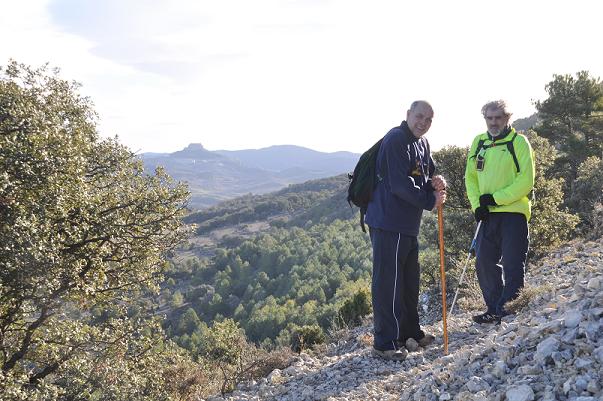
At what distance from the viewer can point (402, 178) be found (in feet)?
17.1

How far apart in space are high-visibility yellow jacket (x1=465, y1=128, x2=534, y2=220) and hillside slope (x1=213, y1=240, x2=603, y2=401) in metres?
1.09

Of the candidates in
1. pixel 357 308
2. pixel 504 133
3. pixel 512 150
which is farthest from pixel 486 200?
pixel 357 308

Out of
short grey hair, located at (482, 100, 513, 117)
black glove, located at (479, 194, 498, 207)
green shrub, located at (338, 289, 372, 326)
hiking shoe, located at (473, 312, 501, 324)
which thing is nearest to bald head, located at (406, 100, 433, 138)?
short grey hair, located at (482, 100, 513, 117)

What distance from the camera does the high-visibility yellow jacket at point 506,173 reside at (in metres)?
5.43

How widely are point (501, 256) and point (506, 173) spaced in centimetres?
116

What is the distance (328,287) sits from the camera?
2576 inches

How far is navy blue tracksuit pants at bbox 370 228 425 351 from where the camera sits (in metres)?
5.45

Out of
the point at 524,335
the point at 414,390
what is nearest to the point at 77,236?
the point at 414,390

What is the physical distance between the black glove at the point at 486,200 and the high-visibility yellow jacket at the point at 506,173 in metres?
0.06

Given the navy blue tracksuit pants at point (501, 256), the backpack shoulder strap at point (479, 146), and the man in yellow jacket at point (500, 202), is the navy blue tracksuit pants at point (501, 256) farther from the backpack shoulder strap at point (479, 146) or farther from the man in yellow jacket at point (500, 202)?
the backpack shoulder strap at point (479, 146)

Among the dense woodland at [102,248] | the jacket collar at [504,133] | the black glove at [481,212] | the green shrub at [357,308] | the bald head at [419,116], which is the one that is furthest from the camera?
the green shrub at [357,308]

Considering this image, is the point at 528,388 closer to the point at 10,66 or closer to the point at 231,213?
the point at 10,66

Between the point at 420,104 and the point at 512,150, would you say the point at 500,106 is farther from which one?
the point at 420,104

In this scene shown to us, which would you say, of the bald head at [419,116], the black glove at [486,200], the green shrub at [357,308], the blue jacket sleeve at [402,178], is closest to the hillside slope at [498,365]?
the black glove at [486,200]
